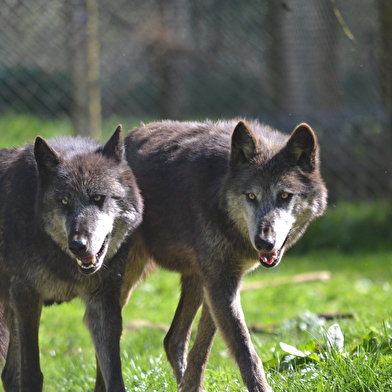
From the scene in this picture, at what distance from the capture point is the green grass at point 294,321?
362 centimetres

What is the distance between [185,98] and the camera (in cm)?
935

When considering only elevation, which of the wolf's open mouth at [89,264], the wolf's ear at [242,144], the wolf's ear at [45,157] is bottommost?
the wolf's open mouth at [89,264]

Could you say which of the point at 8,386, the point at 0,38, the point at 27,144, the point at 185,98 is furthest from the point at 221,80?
the point at 8,386

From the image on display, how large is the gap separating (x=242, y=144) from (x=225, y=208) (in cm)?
43

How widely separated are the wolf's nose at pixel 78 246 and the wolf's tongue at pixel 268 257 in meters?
1.08

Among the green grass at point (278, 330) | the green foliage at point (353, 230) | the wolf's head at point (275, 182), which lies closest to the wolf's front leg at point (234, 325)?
the green grass at point (278, 330)

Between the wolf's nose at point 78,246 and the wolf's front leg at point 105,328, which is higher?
the wolf's nose at point 78,246

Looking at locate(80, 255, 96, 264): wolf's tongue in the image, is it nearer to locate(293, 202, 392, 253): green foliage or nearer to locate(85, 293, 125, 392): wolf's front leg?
locate(85, 293, 125, 392): wolf's front leg

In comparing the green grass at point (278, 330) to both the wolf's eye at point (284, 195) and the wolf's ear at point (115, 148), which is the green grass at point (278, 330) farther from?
the wolf's ear at point (115, 148)

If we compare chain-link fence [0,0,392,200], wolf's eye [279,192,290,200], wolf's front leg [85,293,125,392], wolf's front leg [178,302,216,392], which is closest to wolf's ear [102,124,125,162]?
wolf's front leg [85,293,125,392]

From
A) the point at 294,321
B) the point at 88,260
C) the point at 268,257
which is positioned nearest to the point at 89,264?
the point at 88,260

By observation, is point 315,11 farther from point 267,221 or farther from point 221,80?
point 267,221

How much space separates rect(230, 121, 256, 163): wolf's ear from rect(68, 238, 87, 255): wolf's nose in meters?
1.15

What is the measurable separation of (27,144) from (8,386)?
1697mm
